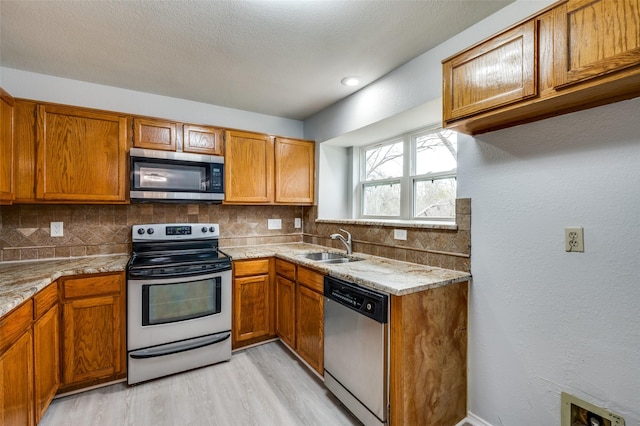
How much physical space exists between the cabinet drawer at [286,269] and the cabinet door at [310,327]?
0.47 feet

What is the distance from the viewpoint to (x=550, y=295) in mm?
1462

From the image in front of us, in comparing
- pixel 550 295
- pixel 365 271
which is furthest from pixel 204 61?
pixel 550 295

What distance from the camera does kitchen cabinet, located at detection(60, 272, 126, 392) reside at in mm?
2016

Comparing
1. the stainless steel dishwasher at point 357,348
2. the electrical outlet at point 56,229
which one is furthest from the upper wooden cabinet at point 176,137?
the stainless steel dishwasher at point 357,348

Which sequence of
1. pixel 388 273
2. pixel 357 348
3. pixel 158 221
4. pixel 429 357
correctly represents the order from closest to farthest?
pixel 429 357, pixel 357 348, pixel 388 273, pixel 158 221

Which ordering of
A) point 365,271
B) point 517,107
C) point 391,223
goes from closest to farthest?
point 517,107 < point 365,271 < point 391,223

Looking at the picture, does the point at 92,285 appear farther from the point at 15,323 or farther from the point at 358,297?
the point at 358,297

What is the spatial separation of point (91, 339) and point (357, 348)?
1883mm

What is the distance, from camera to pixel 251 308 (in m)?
Answer: 2.73

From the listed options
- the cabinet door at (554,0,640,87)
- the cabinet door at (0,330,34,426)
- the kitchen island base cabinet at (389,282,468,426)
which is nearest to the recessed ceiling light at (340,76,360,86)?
the cabinet door at (554,0,640,87)

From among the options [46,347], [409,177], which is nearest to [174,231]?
[46,347]

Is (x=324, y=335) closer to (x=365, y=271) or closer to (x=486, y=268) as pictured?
(x=365, y=271)

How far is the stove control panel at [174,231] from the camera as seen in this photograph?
2.62 m

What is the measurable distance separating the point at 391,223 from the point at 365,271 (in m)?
0.60
